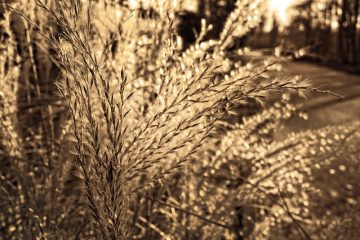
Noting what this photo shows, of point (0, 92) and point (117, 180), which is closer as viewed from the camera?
point (117, 180)

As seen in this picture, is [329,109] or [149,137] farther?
[329,109]

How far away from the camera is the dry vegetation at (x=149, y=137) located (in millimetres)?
667

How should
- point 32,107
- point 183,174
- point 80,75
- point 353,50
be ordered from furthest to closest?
1. point 353,50
2. point 32,107
3. point 183,174
4. point 80,75

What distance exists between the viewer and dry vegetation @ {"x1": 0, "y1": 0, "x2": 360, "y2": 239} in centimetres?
67

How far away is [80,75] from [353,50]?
2085 cm

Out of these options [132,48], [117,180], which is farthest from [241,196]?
[117,180]

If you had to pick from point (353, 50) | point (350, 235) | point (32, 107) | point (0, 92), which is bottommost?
point (353, 50)

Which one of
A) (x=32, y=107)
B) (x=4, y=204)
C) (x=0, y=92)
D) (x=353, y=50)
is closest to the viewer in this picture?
(x=0, y=92)

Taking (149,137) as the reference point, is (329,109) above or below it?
below

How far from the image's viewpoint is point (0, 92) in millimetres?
1305

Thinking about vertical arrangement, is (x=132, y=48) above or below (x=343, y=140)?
above

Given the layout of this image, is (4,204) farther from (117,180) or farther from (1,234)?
(117,180)

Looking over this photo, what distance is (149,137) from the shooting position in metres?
0.72

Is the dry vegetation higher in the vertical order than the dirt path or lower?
higher
